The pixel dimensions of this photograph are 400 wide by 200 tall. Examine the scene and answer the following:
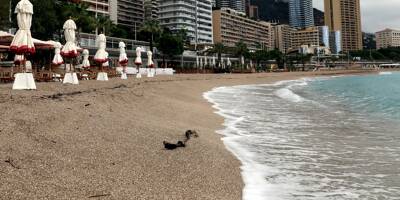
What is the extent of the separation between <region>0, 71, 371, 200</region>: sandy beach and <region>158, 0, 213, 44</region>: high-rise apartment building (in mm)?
141303

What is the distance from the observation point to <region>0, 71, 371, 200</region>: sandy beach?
209 inches

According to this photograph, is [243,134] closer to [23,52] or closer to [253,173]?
[253,173]

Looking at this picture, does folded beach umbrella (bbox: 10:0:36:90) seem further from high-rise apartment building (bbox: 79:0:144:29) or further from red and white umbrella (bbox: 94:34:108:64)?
high-rise apartment building (bbox: 79:0:144:29)

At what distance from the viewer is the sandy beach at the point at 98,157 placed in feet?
17.4

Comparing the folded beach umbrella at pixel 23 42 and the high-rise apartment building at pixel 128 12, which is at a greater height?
the high-rise apartment building at pixel 128 12

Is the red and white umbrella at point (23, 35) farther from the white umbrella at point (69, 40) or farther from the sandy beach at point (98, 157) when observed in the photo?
the white umbrella at point (69, 40)

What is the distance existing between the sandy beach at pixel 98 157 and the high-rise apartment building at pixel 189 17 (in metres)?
141

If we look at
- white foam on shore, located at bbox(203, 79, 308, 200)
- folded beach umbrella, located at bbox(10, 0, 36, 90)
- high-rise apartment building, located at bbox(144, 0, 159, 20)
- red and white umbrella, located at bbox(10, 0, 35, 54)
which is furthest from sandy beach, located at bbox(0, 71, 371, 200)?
high-rise apartment building, located at bbox(144, 0, 159, 20)

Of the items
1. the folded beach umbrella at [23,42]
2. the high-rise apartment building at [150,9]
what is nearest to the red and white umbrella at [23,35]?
the folded beach umbrella at [23,42]

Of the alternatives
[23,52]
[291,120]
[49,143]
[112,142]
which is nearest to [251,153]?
[112,142]

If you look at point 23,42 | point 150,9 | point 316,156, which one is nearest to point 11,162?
point 316,156

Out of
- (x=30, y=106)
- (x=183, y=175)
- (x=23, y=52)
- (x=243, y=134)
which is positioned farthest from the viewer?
(x=23, y=52)

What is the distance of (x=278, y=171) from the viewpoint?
7949mm

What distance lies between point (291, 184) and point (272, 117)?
10.1 meters
